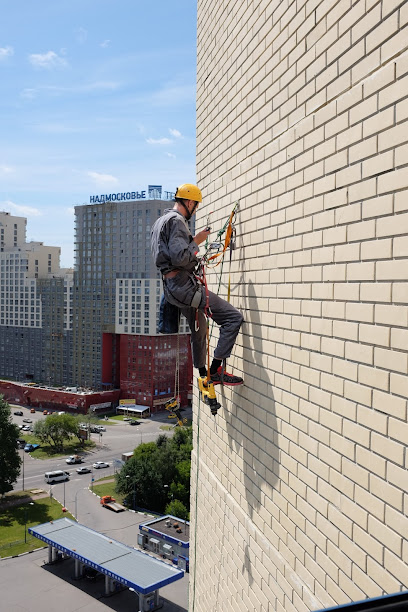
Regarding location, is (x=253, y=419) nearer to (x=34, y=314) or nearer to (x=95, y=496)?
(x=95, y=496)

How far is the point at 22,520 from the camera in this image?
40.4m

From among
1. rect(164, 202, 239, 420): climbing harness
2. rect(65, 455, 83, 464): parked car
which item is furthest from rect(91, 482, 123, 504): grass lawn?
rect(164, 202, 239, 420): climbing harness

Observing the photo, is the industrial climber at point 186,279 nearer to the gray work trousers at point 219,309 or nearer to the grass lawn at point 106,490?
the gray work trousers at point 219,309

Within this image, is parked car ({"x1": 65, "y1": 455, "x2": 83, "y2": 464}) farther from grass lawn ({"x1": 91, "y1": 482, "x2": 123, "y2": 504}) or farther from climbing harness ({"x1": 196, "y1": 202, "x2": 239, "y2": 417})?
climbing harness ({"x1": 196, "y1": 202, "x2": 239, "y2": 417})

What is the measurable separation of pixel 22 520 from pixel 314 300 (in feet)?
138

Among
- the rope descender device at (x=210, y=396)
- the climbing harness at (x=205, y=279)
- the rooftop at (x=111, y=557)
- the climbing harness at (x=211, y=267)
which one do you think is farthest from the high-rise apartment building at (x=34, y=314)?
the rope descender device at (x=210, y=396)

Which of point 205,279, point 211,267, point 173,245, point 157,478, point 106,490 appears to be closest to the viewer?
point 173,245

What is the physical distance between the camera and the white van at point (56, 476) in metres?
48.1

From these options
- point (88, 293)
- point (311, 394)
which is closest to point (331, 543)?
point (311, 394)

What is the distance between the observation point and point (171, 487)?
142 feet

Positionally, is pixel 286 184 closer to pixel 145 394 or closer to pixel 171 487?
pixel 171 487

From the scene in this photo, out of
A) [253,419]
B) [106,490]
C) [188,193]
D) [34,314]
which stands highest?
[188,193]

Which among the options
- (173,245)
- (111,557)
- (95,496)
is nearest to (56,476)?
(95,496)

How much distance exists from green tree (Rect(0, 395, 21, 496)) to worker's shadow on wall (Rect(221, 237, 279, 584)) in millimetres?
39229
